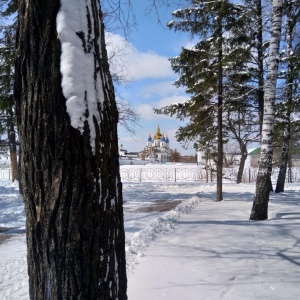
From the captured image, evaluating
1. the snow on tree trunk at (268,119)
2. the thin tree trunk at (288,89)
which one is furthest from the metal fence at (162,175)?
the snow on tree trunk at (268,119)

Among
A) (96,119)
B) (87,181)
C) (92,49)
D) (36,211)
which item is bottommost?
(36,211)

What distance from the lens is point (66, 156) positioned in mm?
1609

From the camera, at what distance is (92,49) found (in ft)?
5.74

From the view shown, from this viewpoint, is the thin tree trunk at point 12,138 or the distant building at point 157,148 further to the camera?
the distant building at point 157,148

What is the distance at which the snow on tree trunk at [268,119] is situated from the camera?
286 inches

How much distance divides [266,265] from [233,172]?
27527 mm

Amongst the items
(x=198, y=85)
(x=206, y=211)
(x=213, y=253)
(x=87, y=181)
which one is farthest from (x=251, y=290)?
(x=198, y=85)

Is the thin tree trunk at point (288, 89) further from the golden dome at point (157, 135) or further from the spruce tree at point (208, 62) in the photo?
the golden dome at point (157, 135)

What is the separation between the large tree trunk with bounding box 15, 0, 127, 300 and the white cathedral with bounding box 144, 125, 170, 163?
80.5 m

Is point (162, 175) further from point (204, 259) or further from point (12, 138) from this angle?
point (204, 259)

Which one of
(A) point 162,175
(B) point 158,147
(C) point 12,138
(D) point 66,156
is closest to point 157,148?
(B) point 158,147

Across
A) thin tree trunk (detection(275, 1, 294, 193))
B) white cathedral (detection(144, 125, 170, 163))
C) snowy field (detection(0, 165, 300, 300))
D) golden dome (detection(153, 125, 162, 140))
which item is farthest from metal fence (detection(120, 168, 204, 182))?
golden dome (detection(153, 125, 162, 140))

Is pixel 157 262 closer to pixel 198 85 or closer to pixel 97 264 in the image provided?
pixel 97 264

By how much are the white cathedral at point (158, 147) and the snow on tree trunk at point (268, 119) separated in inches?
2940
